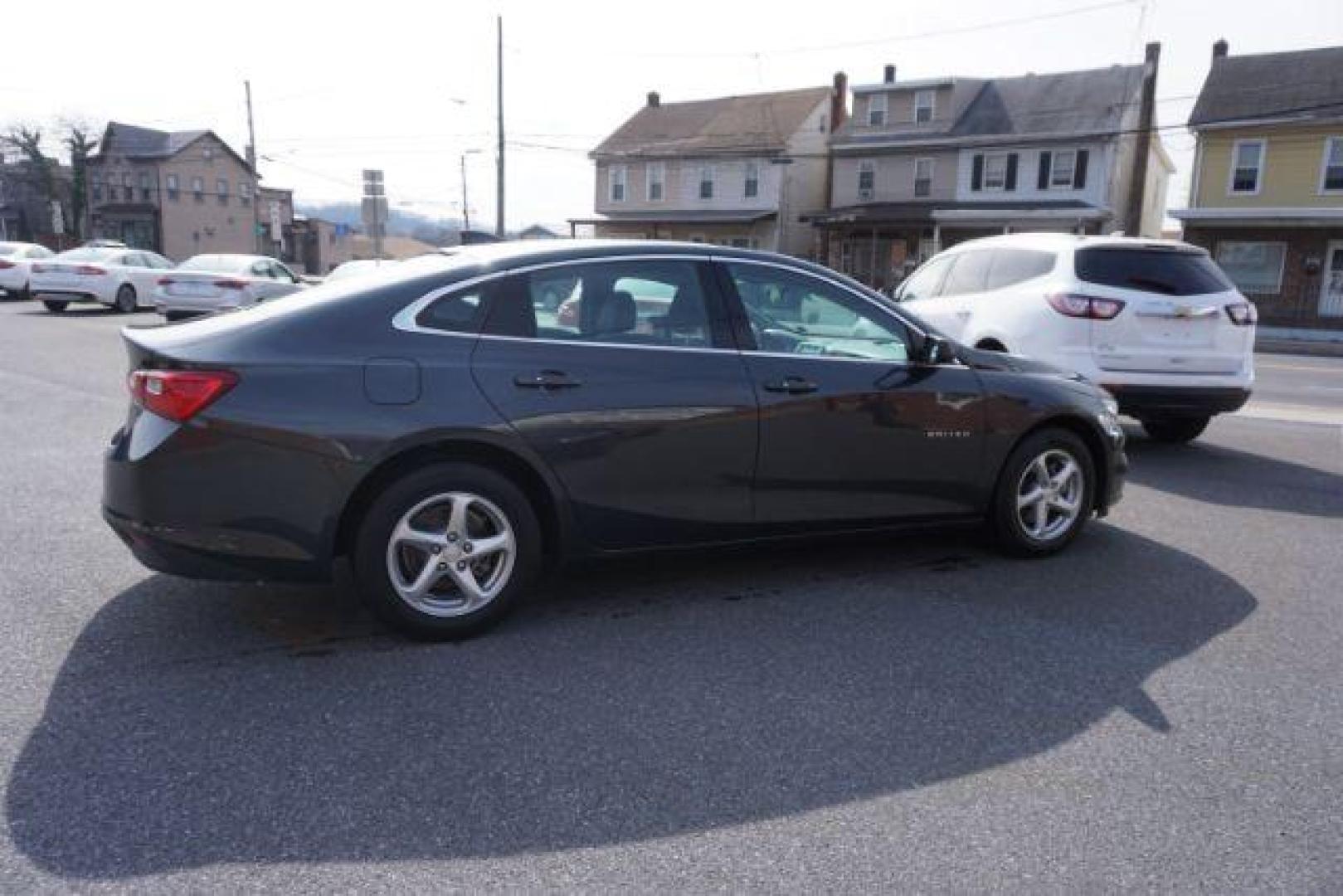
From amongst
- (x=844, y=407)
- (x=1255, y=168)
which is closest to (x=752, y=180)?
(x=1255, y=168)

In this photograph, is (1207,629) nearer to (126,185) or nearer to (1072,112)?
(1072,112)

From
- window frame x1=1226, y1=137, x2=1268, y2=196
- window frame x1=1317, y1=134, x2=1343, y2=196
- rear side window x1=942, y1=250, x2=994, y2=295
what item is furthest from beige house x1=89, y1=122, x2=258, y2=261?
rear side window x1=942, y1=250, x2=994, y2=295

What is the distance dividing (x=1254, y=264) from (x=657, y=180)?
79.7 feet

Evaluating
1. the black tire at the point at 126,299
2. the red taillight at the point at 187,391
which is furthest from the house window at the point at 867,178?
the red taillight at the point at 187,391

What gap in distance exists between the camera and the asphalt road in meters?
2.72

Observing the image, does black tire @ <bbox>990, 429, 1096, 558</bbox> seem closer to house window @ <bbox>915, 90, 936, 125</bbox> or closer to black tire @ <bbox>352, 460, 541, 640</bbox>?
black tire @ <bbox>352, 460, 541, 640</bbox>

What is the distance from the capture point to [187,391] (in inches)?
148

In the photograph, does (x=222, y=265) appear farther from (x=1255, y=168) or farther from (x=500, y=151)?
(x=1255, y=168)

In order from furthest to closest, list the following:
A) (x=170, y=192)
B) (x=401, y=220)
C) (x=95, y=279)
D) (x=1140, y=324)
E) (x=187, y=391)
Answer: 1. (x=401, y=220)
2. (x=170, y=192)
3. (x=95, y=279)
4. (x=1140, y=324)
5. (x=187, y=391)

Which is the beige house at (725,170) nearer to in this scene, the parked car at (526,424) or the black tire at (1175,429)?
the black tire at (1175,429)

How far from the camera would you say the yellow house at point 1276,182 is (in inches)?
1164

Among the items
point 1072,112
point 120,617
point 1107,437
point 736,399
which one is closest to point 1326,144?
point 1072,112

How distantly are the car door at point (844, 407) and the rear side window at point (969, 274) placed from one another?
4256mm

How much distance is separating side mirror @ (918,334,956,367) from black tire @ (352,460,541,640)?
2.10m
